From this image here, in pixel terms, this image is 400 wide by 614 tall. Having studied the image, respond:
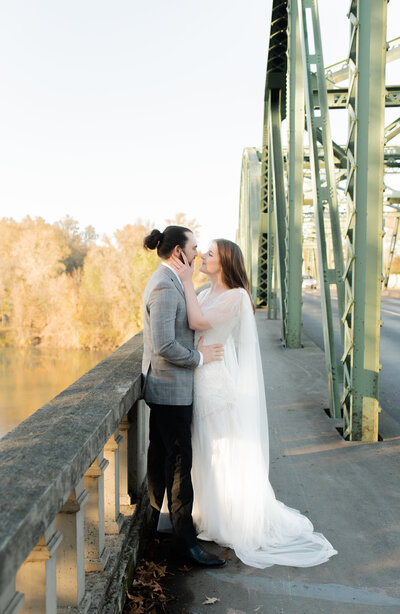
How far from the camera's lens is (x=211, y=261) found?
325cm

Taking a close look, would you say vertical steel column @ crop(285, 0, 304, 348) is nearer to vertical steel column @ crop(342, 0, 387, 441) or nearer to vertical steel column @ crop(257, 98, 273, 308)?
vertical steel column @ crop(342, 0, 387, 441)

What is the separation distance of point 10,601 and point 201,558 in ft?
5.80

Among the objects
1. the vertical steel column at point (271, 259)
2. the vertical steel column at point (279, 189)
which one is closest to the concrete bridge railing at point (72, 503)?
the vertical steel column at point (279, 189)

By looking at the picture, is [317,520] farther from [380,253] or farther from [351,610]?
[380,253]

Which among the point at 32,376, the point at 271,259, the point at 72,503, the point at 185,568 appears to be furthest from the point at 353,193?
the point at 32,376

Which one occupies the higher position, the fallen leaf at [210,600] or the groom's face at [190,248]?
the groom's face at [190,248]

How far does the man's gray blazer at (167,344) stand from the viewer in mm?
2756

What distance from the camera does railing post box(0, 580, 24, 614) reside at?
116cm

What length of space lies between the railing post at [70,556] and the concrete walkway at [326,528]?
0.71 meters

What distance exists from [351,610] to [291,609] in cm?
27

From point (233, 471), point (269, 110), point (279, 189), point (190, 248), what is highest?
point (269, 110)

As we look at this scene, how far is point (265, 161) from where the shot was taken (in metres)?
15.5

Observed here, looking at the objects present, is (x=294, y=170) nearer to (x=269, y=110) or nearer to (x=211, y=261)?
(x=269, y=110)

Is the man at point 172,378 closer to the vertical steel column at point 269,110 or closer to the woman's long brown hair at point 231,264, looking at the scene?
the woman's long brown hair at point 231,264
